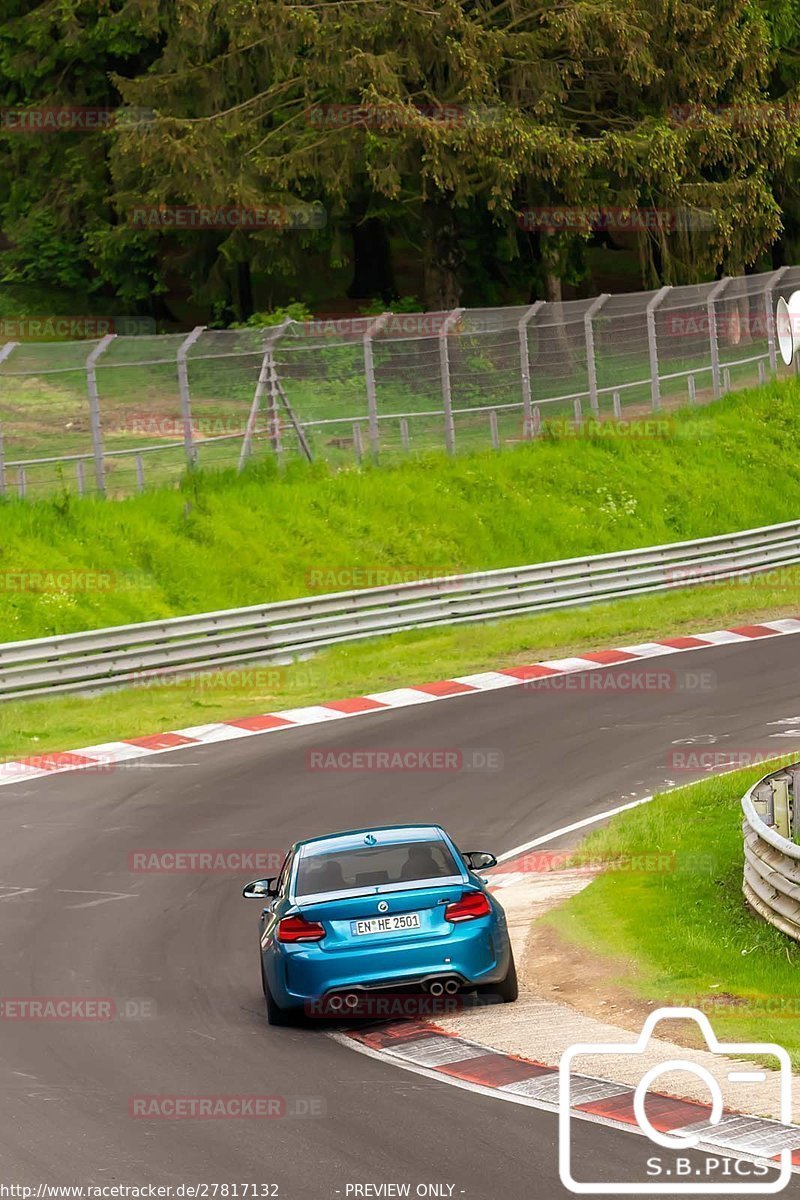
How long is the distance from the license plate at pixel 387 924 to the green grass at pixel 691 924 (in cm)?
157

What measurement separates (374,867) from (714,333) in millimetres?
28213

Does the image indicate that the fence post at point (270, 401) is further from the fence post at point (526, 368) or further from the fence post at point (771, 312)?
the fence post at point (771, 312)

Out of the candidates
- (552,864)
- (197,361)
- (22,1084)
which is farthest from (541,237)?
(22,1084)

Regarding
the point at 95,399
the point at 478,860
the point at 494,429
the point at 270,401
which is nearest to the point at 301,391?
the point at 270,401

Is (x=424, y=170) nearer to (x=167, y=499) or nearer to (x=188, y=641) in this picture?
(x=167, y=499)

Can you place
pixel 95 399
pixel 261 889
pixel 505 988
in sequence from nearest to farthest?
pixel 505 988 < pixel 261 889 < pixel 95 399

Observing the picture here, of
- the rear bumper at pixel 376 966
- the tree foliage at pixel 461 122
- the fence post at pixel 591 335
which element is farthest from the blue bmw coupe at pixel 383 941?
the tree foliage at pixel 461 122

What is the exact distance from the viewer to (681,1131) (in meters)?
8.55

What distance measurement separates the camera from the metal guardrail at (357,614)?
24.2m

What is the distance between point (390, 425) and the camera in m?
32.4

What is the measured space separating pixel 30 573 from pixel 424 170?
1602 centimetres

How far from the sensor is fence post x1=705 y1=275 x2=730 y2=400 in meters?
38.4

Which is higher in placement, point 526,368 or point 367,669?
point 526,368

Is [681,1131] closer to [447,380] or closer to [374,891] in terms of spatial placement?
[374,891]
